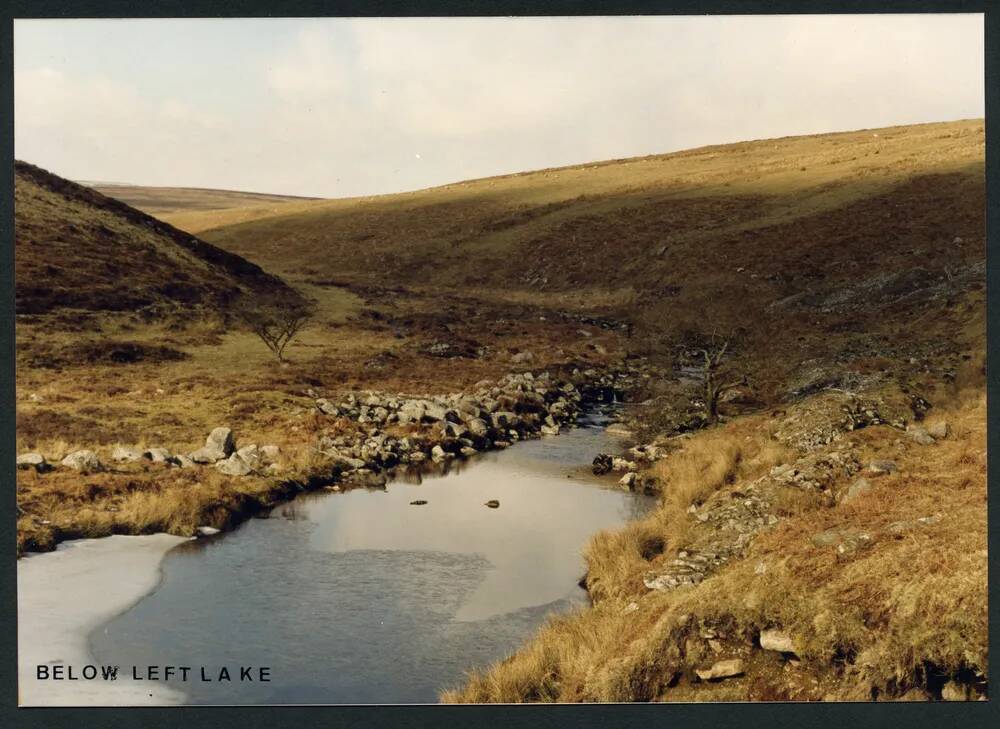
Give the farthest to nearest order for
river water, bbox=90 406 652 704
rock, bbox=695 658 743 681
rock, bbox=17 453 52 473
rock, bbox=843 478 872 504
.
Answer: rock, bbox=17 453 52 473 → rock, bbox=843 478 872 504 → river water, bbox=90 406 652 704 → rock, bbox=695 658 743 681

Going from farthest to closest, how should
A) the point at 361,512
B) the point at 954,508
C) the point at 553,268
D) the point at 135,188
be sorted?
the point at 135,188
the point at 553,268
the point at 361,512
the point at 954,508

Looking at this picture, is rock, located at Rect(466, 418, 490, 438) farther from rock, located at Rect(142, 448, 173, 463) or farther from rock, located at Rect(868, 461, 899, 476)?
rock, located at Rect(868, 461, 899, 476)

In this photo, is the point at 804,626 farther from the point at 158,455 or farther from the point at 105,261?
the point at 105,261

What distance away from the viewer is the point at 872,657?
468 inches

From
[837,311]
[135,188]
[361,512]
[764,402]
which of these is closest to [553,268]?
[837,311]

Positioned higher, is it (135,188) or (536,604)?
(135,188)

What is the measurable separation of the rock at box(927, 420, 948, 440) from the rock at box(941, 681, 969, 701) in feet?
26.2

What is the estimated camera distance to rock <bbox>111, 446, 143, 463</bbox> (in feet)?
69.2

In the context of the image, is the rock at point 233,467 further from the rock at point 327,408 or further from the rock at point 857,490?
the rock at point 857,490

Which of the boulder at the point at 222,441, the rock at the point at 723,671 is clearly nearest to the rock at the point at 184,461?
the boulder at the point at 222,441

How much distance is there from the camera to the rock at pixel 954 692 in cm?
1175

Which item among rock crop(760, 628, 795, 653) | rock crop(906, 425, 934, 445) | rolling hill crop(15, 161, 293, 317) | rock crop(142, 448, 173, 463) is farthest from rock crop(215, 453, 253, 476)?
rolling hill crop(15, 161, 293, 317)

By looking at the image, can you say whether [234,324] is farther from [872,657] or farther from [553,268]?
[872,657]

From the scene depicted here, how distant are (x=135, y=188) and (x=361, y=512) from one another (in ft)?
588
